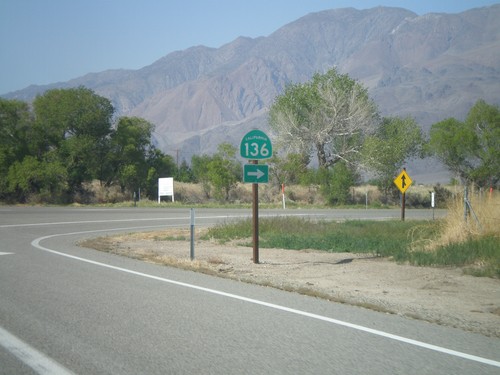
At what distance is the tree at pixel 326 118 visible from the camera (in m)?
52.5

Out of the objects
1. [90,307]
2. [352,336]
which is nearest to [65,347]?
[90,307]

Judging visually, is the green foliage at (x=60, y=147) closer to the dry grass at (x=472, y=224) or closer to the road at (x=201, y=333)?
the dry grass at (x=472, y=224)

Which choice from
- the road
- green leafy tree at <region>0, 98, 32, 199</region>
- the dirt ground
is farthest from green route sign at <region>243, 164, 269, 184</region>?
green leafy tree at <region>0, 98, 32, 199</region>

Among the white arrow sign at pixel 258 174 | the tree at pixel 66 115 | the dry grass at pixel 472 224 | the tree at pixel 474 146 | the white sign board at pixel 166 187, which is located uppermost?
the tree at pixel 66 115

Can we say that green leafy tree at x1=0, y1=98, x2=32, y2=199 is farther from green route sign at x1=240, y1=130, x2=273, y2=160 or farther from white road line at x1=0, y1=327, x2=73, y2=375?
white road line at x1=0, y1=327, x2=73, y2=375

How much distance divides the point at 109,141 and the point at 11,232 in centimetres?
3238

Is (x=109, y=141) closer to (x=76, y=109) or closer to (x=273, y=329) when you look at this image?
(x=76, y=109)

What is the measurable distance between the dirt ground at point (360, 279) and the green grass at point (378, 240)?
0.52 meters

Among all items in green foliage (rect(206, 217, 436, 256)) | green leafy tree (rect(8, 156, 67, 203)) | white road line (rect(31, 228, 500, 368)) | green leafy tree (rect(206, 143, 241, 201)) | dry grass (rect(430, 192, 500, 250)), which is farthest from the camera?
green leafy tree (rect(206, 143, 241, 201))

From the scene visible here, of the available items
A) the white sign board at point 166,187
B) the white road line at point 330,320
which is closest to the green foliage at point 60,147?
the white sign board at point 166,187

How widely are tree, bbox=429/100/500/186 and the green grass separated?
31.7 meters

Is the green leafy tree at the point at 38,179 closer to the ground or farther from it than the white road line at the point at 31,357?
farther from it

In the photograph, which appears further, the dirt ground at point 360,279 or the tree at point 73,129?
the tree at point 73,129

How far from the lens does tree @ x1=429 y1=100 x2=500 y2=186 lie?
2015 inches
